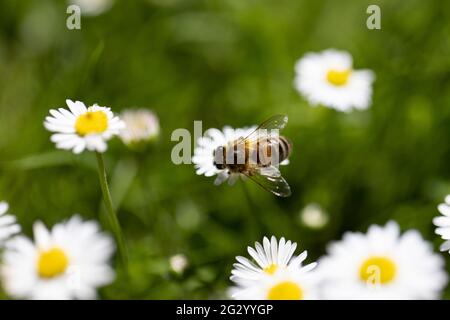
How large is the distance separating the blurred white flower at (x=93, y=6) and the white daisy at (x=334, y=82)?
4.08ft

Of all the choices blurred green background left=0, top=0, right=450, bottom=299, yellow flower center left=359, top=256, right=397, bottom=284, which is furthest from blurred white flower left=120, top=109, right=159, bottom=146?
yellow flower center left=359, top=256, right=397, bottom=284

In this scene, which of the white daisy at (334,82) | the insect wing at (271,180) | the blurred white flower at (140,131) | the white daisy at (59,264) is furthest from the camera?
the white daisy at (334,82)

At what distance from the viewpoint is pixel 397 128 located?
288cm

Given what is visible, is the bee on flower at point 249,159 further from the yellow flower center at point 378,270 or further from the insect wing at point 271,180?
the yellow flower center at point 378,270

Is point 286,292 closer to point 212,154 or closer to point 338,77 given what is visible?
point 212,154

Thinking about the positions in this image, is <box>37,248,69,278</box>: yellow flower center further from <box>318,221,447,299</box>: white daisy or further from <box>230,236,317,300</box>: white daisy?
<box>318,221,447,299</box>: white daisy

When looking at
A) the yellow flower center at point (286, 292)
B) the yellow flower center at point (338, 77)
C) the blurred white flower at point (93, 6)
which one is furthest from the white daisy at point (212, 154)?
the blurred white flower at point (93, 6)

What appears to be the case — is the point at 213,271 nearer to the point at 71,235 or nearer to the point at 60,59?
the point at 71,235

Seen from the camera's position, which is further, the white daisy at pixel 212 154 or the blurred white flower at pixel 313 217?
the blurred white flower at pixel 313 217

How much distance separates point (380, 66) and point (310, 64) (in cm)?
34

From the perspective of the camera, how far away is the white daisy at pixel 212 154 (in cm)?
198

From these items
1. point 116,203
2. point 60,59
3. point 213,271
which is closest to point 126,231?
point 116,203

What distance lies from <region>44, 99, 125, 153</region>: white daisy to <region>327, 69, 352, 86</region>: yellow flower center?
3.95ft

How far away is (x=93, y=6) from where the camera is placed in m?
3.66
